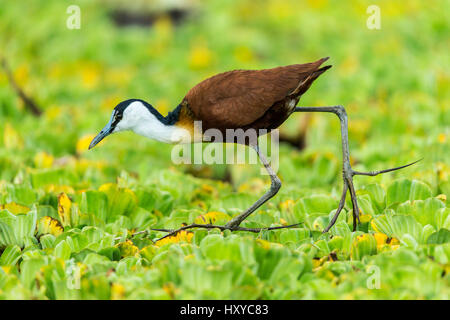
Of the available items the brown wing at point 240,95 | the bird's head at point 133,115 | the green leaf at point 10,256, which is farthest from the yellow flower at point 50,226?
the brown wing at point 240,95

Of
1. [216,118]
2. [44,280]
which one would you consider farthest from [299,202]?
[44,280]

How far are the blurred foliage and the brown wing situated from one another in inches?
18.2

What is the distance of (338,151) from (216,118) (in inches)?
79.5

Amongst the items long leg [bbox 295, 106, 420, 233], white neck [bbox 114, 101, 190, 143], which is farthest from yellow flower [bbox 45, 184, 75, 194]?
long leg [bbox 295, 106, 420, 233]

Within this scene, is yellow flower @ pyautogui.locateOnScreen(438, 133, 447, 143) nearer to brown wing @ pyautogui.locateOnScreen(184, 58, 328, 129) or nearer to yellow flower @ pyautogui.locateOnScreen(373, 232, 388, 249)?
brown wing @ pyautogui.locateOnScreen(184, 58, 328, 129)

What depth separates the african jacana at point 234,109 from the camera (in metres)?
2.83

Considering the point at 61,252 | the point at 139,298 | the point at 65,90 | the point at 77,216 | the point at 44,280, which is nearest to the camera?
the point at 139,298

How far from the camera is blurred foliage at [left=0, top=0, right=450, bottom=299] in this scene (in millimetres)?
2283

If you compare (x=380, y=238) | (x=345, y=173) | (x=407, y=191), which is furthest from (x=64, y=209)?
(x=407, y=191)

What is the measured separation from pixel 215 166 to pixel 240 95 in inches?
73.4

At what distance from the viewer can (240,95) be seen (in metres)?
2.85

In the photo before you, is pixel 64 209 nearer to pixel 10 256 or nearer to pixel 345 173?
pixel 10 256

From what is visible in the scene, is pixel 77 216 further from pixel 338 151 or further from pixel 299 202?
pixel 338 151

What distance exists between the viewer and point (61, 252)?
262 cm
